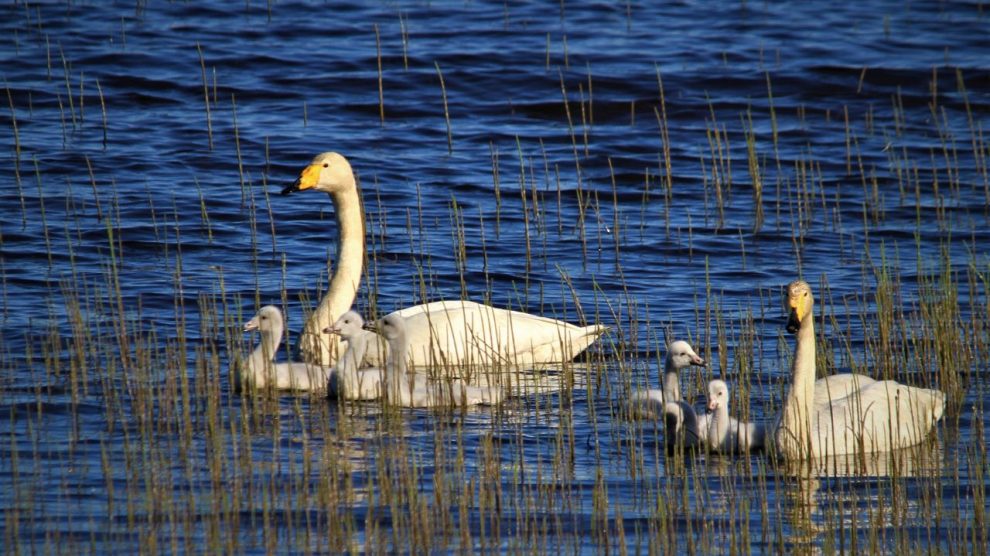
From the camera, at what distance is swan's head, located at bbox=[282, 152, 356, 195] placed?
39.4ft

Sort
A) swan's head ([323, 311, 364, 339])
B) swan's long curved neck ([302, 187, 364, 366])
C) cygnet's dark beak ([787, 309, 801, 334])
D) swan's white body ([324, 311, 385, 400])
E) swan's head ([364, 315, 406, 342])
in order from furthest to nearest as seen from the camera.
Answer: swan's long curved neck ([302, 187, 364, 366]) < swan's head ([323, 311, 364, 339]) < swan's head ([364, 315, 406, 342]) < swan's white body ([324, 311, 385, 400]) < cygnet's dark beak ([787, 309, 801, 334])

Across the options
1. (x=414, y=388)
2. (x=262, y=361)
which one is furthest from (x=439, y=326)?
(x=262, y=361)

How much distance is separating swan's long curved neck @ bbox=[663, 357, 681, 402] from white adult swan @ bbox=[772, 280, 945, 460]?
81cm

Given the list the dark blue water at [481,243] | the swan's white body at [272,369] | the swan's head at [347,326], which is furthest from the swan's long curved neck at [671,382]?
the swan's white body at [272,369]

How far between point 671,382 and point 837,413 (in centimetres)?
105

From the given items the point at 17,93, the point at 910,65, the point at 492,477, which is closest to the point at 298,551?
the point at 492,477

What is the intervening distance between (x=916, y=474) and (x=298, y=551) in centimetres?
349

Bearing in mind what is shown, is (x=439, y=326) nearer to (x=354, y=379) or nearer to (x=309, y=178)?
(x=354, y=379)

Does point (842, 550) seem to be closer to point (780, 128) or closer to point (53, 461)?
point (53, 461)

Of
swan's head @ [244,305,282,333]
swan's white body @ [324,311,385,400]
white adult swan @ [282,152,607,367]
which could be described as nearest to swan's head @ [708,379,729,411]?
white adult swan @ [282,152,607,367]

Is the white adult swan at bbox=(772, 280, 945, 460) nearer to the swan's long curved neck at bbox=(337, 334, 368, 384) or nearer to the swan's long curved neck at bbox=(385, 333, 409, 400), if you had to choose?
the swan's long curved neck at bbox=(385, 333, 409, 400)

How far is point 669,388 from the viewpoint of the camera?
975 cm

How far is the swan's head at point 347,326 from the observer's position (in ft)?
33.6

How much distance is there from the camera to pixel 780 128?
21.0 meters
